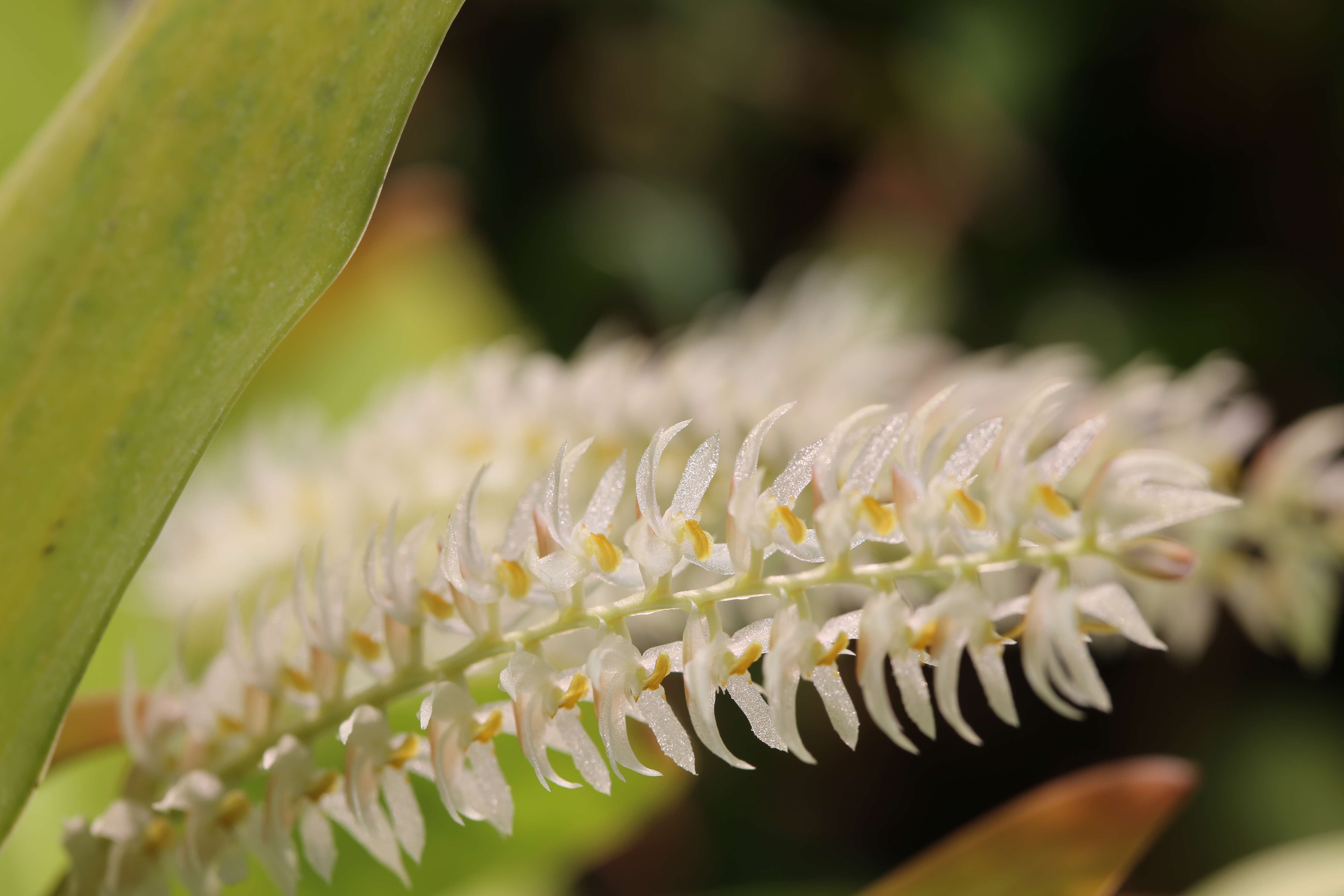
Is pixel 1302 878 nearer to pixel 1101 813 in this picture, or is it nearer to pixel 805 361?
pixel 1101 813

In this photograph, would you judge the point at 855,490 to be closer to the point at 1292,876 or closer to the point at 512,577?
the point at 512,577

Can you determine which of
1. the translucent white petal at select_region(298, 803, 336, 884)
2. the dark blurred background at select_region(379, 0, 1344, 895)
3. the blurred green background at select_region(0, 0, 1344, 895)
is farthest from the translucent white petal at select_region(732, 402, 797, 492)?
the dark blurred background at select_region(379, 0, 1344, 895)

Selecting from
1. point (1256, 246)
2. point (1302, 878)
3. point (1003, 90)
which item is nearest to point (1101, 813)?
point (1302, 878)

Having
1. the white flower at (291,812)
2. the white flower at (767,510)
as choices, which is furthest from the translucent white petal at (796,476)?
the white flower at (291,812)

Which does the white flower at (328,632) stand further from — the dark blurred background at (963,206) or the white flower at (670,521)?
the dark blurred background at (963,206)

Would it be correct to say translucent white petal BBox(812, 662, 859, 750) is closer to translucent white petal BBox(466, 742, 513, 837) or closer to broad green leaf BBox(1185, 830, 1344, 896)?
translucent white petal BBox(466, 742, 513, 837)
